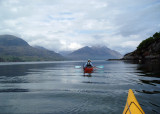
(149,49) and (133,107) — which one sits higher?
(149,49)

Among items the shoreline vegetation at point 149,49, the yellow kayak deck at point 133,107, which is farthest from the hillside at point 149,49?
the yellow kayak deck at point 133,107

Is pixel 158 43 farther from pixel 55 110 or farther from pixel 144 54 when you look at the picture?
pixel 55 110

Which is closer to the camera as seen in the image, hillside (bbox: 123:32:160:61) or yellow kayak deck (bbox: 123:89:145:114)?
yellow kayak deck (bbox: 123:89:145:114)

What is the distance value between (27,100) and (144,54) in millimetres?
176473

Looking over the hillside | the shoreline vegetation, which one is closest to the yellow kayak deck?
the shoreline vegetation

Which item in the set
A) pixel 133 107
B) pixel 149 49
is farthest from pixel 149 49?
pixel 133 107

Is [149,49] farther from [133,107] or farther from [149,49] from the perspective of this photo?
[133,107]

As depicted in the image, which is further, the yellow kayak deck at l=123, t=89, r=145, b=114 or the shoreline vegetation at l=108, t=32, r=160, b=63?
the shoreline vegetation at l=108, t=32, r=160, b=63

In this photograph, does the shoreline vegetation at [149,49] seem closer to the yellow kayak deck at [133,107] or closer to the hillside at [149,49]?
the hillside at [149,49]

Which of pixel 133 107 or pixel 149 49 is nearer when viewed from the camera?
pixel 133 107

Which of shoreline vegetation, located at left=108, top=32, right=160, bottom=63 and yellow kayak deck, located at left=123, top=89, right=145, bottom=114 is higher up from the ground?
shoreline vegetation, located at left=108, top=32, right=160, bottom=63

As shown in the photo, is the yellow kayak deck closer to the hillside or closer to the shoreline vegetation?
the shoreline vegetation

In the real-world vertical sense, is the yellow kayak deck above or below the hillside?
below

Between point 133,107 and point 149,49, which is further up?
point 149,49
